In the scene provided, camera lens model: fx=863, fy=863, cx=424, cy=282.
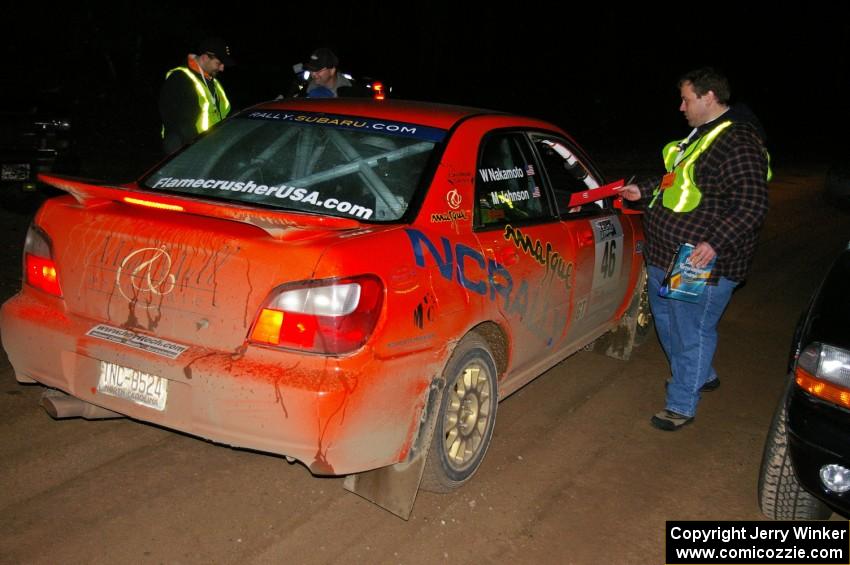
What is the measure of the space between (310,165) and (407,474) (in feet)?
5.10

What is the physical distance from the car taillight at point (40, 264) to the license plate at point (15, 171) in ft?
17.9

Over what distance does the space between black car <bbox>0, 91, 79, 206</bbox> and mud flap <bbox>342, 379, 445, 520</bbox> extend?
246 inches

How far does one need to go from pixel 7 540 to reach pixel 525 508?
7.03 feet

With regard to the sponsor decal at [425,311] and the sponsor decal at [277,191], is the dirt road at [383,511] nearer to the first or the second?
the sponsor decal at [425,311]

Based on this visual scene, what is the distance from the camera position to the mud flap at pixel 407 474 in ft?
11.6

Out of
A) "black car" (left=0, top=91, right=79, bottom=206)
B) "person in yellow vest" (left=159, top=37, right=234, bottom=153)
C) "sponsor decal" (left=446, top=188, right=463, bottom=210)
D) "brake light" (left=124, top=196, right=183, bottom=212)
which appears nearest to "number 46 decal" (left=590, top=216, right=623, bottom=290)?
"sponsor decal" (left=446, top=188, right=463, bottom=210)

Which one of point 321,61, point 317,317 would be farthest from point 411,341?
Answer: point 321,61

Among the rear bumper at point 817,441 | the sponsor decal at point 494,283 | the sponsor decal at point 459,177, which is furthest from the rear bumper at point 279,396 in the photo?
the rear bumper at point 817,441

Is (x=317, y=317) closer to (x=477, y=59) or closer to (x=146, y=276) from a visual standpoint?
(x=146, y=276)

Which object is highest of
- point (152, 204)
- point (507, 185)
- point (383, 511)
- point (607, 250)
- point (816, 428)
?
point (507, 185)

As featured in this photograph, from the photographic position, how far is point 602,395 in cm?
541

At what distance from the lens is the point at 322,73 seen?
7.60m

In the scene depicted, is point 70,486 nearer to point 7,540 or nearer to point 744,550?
point 7,540

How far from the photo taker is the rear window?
3.88 metres
